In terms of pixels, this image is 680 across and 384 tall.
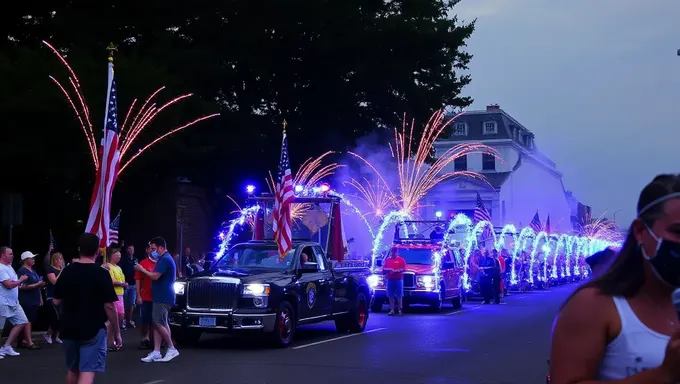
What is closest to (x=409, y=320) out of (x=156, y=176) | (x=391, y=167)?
(x=156, y=176)

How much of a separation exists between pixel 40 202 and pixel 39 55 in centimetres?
673

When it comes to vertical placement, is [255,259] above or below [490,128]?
below

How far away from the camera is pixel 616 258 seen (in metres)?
3.25

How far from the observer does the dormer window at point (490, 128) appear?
284 feet

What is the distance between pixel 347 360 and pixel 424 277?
12.9 m

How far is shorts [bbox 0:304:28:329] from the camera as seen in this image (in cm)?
1543

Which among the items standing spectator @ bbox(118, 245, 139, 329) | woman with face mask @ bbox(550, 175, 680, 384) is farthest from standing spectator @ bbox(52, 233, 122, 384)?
standing spectator @ bbox(118, 245, 139, 329)

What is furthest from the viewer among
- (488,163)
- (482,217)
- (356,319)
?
(488,163)

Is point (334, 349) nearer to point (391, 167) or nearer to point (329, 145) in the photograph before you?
point (329, 145)

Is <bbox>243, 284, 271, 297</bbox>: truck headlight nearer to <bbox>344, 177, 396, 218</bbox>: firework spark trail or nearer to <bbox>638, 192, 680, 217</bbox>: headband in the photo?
<bbox>638, 192, 680, 217</bbox>: headband

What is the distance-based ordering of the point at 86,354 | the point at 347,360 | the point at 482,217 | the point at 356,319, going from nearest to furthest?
the point at 86,354, the point at 347,360, the point at 356,319, the point at 482,217

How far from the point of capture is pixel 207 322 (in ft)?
55.0

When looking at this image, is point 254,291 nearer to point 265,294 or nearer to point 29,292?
point 265,294

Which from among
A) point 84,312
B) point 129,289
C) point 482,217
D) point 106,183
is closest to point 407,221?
point 129,289
